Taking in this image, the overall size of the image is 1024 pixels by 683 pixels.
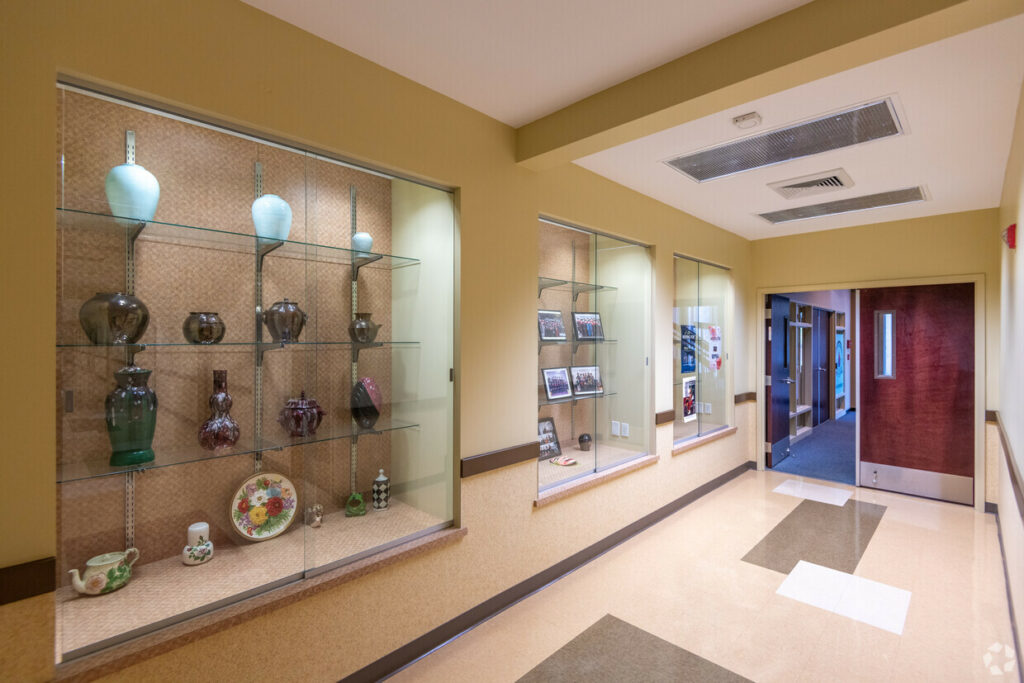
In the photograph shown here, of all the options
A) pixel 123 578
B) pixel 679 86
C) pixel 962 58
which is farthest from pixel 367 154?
pixel 962 58

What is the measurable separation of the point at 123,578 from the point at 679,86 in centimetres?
270

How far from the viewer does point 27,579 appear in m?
1.28

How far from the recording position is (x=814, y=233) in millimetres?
5035

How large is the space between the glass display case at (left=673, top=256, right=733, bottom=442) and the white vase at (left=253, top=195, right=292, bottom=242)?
126 inches

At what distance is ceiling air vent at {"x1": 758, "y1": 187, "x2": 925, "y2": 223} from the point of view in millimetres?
3705

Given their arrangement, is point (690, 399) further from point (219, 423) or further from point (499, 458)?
point (219, 423)

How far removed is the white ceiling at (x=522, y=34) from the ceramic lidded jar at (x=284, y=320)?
1.06 m

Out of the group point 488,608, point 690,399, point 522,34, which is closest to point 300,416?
point 488,608

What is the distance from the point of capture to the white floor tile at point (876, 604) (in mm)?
2551

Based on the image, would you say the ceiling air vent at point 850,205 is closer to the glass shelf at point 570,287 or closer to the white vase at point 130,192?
the glass shelf at point 570,287

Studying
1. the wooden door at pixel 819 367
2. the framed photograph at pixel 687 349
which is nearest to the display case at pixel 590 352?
the framed photograph at pixel 687 349

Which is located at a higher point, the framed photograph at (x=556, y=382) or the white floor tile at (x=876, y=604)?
the framed photograph at (x=556, y=382)

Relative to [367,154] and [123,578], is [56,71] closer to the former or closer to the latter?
[367,154]

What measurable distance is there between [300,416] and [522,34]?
1734 mm
